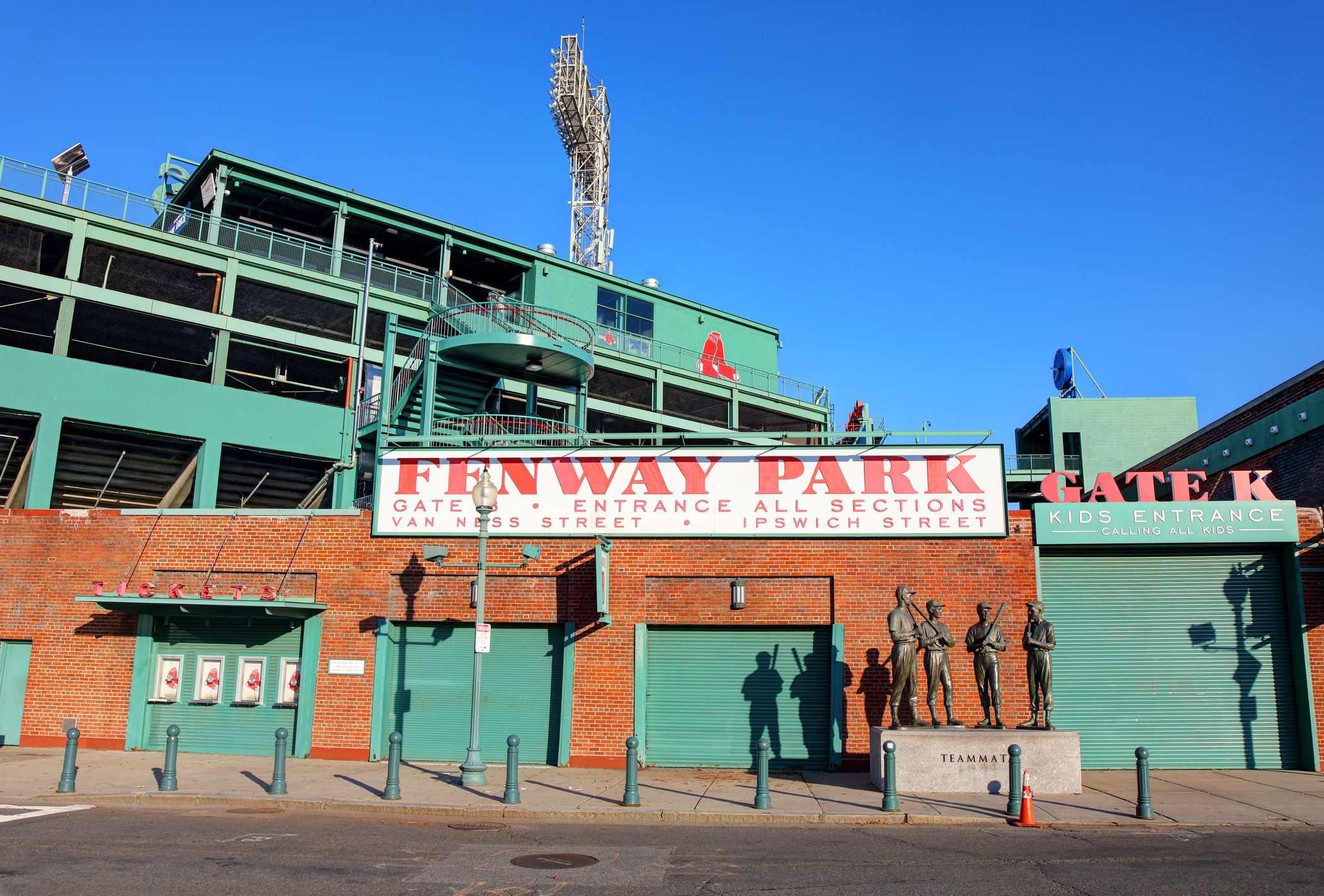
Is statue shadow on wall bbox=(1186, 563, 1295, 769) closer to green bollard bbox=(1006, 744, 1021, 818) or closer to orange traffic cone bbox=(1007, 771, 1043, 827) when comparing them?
green bollard bbox=(1006, 744, 1021, 818)

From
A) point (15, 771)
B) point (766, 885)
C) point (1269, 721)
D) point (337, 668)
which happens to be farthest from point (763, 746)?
point (15, 771)

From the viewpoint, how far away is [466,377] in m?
24.4

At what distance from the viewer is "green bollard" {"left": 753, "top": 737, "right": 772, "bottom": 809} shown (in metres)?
13.6

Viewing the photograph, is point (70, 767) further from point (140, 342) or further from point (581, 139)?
point (581, 139)

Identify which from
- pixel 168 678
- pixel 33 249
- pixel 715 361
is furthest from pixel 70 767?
pixel 715 361

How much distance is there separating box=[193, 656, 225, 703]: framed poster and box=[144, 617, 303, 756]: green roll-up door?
0.22 feet

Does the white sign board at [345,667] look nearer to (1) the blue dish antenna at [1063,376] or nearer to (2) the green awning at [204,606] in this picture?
(2) the green awning at [204,606]

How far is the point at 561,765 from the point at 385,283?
22401 millimetres

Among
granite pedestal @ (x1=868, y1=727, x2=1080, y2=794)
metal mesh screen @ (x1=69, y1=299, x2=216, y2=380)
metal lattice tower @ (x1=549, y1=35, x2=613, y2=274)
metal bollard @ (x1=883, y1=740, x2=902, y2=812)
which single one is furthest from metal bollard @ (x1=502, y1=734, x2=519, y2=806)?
metal lattice tower @ (x1=549, y1=35, x2=613, y2=274)

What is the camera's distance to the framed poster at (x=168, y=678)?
63.4ft

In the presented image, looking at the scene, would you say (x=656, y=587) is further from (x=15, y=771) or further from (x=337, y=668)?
(x=15, y=771)

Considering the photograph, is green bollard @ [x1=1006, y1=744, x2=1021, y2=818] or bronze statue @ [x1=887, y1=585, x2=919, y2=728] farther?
bronze statue @ [x1=887, y1=585, x2=919, y2=728]

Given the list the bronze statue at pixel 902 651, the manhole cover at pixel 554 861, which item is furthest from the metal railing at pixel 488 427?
the manhole cover at pixel 554 861

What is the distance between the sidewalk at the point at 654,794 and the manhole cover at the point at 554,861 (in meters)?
2.74
